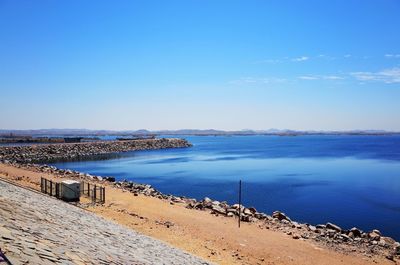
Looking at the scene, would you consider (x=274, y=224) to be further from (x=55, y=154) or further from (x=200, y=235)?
(x=55, y=154)

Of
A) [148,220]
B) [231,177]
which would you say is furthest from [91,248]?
[231,177]

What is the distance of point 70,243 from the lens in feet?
32.1

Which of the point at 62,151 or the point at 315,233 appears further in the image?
the point at 62,151

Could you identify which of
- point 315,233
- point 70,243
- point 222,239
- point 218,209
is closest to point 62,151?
point 218,209

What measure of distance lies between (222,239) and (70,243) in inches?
407

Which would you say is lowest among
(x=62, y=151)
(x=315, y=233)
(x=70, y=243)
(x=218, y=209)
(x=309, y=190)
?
(x=309, y=190)

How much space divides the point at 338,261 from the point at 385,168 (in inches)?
2046

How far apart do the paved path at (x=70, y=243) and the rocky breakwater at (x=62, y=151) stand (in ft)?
171

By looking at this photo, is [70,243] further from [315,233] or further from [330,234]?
[330,234]

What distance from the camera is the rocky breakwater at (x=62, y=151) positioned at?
71.1 meters

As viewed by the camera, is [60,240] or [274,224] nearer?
[60,240]

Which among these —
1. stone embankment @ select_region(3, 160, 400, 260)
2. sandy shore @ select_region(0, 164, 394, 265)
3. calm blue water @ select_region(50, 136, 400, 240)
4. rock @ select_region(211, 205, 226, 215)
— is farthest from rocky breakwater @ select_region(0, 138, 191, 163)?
stone embankment @ select_region(3, 160, 400, 260)

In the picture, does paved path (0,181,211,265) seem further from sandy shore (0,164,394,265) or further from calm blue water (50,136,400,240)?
calm blue water (50,136,400,240)

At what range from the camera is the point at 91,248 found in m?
10.1
